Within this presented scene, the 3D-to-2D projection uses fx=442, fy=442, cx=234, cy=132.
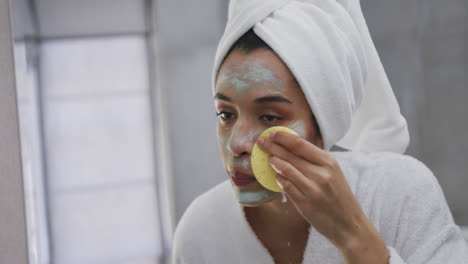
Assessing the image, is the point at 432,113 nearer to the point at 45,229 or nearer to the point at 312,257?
the point at 312,257

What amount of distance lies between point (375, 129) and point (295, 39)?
0.20 m

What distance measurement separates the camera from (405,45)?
1.25 meters

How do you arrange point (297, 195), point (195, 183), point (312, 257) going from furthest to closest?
point (195, 183) → point (312, 257) → point (297, 195)

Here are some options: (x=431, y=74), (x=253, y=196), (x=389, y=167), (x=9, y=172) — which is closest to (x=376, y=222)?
(x=389, y=167)

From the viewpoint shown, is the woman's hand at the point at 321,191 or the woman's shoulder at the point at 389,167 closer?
the woman's hand at the point at 321,191

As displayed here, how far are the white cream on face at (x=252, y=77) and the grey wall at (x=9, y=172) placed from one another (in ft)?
0.99

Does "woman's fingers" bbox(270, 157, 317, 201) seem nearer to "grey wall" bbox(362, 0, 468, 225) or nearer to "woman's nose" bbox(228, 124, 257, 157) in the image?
"woman's nose" bbox(228, 124, 257, 157)

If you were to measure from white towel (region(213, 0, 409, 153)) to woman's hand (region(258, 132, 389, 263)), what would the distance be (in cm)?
10

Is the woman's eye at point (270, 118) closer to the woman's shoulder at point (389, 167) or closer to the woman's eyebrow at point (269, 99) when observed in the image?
the woman's eyebrow at point (269, 99)

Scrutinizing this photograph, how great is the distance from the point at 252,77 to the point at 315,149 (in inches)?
4.8

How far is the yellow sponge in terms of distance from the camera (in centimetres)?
49

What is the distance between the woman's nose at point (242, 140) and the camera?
51cm

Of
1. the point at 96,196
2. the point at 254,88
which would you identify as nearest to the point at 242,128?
the point at 254,88

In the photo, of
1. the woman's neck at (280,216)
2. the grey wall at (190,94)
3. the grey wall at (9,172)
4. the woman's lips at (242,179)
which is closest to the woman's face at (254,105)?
the woman's lips at (242,179)
